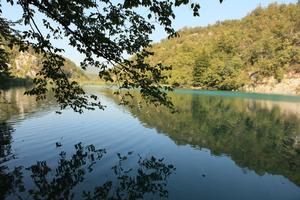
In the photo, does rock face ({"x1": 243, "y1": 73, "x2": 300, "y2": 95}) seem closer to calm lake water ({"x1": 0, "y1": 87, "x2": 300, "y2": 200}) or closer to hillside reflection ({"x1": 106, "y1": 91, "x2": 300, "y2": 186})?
hillside reflection ({"x1": 106, "y1": 91, "x2": 300, "y2": 186})

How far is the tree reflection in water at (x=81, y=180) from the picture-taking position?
15.5m

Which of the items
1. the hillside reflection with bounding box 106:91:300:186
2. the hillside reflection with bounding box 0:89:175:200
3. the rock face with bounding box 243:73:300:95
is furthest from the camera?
the rock face with bounding box 243:73:300:95

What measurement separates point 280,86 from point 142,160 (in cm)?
16127

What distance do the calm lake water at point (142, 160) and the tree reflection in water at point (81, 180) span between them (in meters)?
0.04

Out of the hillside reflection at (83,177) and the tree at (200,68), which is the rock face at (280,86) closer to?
the tree at (200,68)

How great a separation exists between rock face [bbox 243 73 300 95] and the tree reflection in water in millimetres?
158666

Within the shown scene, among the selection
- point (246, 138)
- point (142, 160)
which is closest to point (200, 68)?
point (246, 138)

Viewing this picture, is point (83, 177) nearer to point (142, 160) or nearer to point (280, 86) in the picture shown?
point (142, 160)

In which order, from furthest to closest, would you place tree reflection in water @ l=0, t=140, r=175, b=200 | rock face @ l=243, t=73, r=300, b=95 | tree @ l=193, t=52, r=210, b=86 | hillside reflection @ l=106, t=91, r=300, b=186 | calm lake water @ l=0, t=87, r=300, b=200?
1. tree @ l=193, t=52, r=210, b=86
2. rock face @ l=243, t=73, r=300, b=95
3. hillside reflection @ l=106, t=91, r=300, b=186
4. calm lake water @ l=0, t=87, r=300, b=200
5. tree reflection in water @ l=0, t=140, r=175, b=200

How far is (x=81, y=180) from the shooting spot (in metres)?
17.6

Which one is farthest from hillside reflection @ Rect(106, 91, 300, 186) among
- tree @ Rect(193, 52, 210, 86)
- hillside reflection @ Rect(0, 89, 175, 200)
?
tree @ Rect(193, 52, 210, 86)

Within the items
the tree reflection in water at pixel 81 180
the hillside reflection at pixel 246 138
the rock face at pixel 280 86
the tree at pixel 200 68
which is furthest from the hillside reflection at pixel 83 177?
the tree at pixel 200 68

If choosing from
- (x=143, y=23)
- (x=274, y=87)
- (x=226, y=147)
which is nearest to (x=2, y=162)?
(x=143, y=23)

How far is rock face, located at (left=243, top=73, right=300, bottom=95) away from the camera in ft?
546
